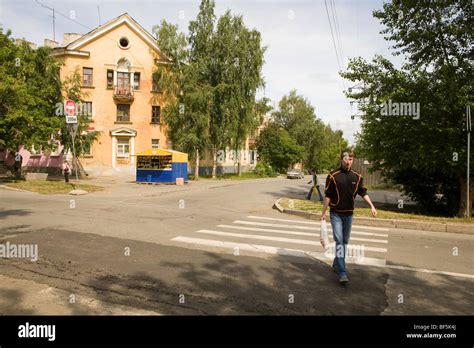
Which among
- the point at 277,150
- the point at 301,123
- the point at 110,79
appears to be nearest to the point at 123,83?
the point at 110,79

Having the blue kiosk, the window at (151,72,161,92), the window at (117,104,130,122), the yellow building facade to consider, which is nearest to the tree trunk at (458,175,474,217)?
the blue kiosk

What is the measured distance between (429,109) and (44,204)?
13908 mm

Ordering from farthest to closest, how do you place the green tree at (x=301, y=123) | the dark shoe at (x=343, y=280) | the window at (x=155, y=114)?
the green tree at (x=301, y=123), the window at (x=155, y=114), the dark shoe at (x=343, y=280)

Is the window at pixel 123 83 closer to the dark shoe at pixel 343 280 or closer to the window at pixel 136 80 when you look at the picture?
the window at pixel 136 80

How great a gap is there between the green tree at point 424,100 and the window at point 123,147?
26.9 metres

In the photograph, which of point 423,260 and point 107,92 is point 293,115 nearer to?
point 107,92

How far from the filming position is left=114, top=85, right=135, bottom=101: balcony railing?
114 feet

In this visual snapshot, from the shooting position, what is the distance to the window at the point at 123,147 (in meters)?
35.5

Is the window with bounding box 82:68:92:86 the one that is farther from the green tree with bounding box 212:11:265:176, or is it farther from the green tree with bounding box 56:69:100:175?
the green tree with bounding box 212:11:265:176

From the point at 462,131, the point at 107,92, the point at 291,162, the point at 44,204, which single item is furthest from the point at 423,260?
the point at 291,162

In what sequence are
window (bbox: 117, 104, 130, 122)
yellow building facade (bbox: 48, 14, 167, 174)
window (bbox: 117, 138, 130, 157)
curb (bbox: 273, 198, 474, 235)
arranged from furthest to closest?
window (bbox: 117, 104, 130, 122) → window (bbox: 117, 138, 130, 157) → yellow building facade (bbox: 48, 14, 167, 174) → curb (bbox: 273, 198, 474, 235)

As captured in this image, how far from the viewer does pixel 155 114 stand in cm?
3691

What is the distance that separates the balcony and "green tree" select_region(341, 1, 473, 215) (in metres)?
26.3

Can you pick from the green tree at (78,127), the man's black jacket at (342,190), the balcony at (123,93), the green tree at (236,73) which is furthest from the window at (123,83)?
the man's black jacket at (342,190)
